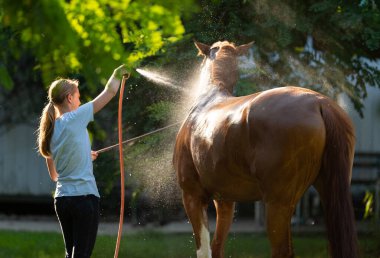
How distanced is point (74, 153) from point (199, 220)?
1.37 m

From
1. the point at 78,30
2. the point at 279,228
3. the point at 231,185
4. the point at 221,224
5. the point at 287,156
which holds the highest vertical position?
the point at 78,30

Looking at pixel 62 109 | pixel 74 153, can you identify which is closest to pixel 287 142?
pixel 74 153

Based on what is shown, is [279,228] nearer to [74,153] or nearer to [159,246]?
[74,153]

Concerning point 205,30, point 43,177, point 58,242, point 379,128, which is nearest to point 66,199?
point 205,30

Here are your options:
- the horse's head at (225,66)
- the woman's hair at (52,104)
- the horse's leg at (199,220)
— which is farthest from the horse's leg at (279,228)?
the horse's head at (225,66)

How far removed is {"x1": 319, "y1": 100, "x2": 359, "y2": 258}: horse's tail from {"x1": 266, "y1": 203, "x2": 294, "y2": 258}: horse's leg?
235 mm

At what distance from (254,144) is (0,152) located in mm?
9432

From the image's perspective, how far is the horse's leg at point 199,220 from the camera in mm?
5730

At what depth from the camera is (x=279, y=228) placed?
15.8 feet

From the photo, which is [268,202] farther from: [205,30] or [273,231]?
[205,30]

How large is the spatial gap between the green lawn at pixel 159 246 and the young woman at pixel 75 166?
3757mm

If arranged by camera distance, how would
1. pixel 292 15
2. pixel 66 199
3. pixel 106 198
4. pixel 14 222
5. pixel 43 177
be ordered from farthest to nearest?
pixel 43 177 → pixel 14 222 → pixel 106 198 → pixel 292 15 → pixel 66 199

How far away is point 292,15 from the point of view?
341 inches

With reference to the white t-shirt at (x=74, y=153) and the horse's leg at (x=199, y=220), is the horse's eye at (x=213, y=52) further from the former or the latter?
the white t-shirt at (x=74, y=153)
